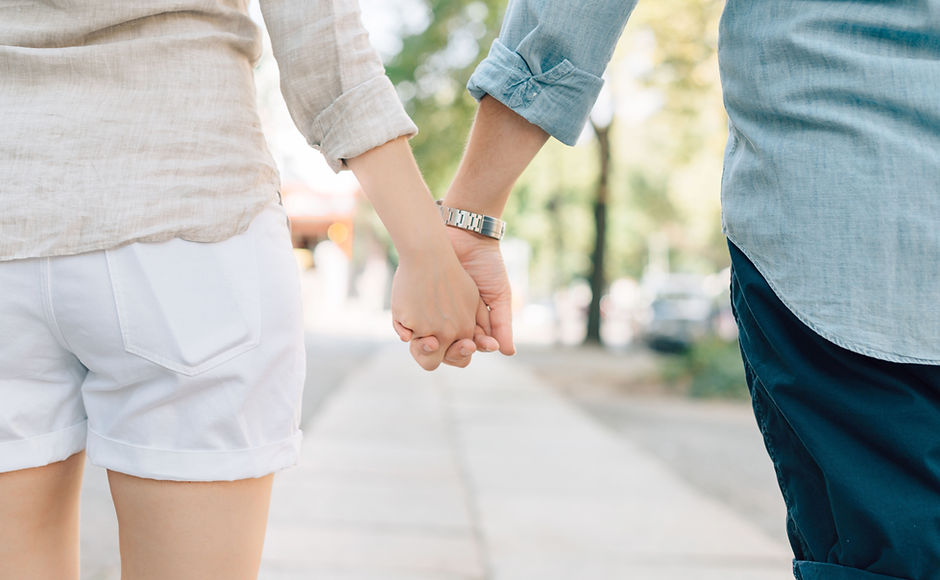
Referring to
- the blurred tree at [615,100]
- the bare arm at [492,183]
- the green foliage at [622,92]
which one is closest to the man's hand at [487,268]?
the bare arm at [492,183]

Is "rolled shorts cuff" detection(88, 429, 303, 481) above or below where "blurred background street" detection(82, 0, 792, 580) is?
above

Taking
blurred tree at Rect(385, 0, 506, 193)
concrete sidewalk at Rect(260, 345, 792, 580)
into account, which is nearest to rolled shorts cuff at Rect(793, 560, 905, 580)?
concrete sidewalk at Rect(260, 345, 792, 580)

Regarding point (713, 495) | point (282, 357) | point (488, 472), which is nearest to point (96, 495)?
point (488, 472)

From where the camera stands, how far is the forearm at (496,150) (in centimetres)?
178

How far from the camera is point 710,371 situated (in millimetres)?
12055

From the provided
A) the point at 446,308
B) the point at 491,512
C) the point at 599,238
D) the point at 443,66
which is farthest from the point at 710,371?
the point at 446,308

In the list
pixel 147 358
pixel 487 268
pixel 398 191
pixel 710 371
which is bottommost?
pixel 710 371

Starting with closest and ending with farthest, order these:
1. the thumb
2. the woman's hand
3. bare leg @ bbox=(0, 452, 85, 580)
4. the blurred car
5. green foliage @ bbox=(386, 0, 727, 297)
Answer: bare leg @ bbox=(0, 452, 85, 580)
the woman's hand
the thumb
green foliage @ bbox=(386, 0, 727, 297)
the blurred car

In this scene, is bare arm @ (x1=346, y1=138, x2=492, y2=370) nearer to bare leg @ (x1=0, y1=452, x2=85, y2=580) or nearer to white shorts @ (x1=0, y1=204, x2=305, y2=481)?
white shorts @ (x1=0, y1=204, x2=305, y2=481)

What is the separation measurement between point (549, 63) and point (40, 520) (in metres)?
1.12

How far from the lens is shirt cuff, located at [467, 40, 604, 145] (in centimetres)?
172

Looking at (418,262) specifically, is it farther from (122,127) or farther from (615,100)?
(615,100)

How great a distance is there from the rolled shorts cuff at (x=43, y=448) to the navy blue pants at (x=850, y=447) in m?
0.89

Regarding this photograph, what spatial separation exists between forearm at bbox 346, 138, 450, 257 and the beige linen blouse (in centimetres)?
16
